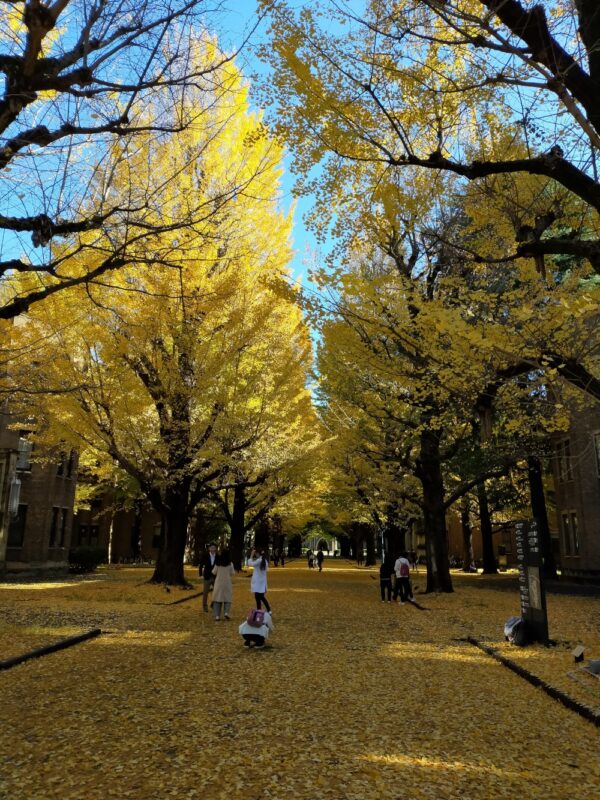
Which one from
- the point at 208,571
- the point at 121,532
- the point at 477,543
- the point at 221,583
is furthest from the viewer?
the point at 477,543

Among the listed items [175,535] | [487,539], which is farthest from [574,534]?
[175,535]

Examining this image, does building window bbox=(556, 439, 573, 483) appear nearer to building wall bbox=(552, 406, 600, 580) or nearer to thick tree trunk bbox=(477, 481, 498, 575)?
building wall bbox=(552, 406, 600, 580)

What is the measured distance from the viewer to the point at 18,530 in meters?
24.4

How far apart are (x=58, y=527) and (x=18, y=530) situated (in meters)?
2.57

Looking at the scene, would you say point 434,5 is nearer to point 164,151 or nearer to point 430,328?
point 430,328

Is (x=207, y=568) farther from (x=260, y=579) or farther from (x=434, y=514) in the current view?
(x=434, y=514)

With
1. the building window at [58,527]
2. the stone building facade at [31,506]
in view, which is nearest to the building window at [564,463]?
the stone building facade at [31,506]

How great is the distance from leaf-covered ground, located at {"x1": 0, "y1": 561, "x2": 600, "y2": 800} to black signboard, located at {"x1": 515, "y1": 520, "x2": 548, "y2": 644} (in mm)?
428

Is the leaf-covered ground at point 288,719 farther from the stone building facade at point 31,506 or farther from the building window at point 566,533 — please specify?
the building window at point 566,533

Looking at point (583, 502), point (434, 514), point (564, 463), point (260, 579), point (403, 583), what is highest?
point (564, 463)

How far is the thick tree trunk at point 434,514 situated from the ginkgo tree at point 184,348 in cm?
468

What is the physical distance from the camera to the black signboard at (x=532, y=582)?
8945 mm

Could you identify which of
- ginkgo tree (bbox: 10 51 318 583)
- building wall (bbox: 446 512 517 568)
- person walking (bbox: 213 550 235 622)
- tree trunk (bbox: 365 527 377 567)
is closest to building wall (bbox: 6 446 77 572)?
ginkgo tree (bbox: 10 51 318 583)

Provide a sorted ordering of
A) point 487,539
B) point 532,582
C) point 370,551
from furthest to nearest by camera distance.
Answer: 1. point 370,551
2. point 487,539
3. point 532,582
